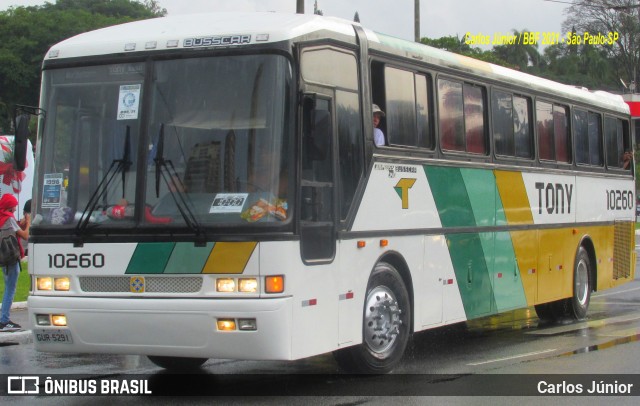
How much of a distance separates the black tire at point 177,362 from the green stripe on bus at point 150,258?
204 cm

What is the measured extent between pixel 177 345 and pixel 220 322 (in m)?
0.43

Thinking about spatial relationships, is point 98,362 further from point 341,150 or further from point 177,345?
point 341,150

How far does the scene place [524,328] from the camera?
573 inches

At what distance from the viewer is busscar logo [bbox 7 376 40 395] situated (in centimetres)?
939

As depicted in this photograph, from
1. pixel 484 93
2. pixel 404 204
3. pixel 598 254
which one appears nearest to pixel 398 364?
pixel 404 204

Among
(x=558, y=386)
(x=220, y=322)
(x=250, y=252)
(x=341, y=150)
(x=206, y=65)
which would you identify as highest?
(x=206, y=65)

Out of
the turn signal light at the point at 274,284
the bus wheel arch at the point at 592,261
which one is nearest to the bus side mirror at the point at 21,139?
the turn signal light at the point at 274,284

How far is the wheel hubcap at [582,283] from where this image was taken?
1544 cm

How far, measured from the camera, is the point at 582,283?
15688 mm

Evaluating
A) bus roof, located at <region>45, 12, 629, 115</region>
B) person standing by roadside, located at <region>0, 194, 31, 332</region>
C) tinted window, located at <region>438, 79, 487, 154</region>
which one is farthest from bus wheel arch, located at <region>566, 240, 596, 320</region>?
person standing by roadside, located at <region>0, 194, 31, 332</region>

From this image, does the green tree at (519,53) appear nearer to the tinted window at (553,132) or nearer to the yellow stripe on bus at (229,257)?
the tinted window at (553,132)

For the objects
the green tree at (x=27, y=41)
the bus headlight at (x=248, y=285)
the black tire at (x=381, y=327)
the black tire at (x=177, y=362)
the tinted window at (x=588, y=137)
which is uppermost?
the green tree at (x=27, y=41)

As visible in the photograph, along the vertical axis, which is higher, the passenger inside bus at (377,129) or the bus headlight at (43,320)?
the passenger inside bus at (377,129)

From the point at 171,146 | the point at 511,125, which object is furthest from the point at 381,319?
the point at 511,125
